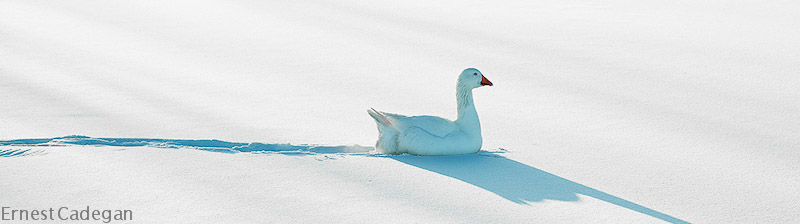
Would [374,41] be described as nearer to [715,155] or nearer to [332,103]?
[332,103]

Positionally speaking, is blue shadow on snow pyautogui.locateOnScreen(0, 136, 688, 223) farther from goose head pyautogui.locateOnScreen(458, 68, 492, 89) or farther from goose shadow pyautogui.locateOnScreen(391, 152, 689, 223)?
goose head pyautogui.locateOnScreen(458, 68, 492, 89)

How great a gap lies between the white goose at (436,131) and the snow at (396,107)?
0.08 metres

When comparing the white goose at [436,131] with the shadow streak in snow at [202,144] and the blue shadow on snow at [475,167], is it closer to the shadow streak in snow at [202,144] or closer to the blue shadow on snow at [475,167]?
the blue shadow on snow at [475,167]

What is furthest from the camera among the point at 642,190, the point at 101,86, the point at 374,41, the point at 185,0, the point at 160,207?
the point at 185,0

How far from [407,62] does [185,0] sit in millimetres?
4133

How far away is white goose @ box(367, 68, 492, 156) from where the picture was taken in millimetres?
Result: 4738

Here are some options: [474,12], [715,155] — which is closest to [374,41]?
[474,12]

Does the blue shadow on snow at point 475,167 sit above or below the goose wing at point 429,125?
below

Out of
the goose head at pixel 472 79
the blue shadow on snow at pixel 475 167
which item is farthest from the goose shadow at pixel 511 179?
the goose head at pixel 472 79

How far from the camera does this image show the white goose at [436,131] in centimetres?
474

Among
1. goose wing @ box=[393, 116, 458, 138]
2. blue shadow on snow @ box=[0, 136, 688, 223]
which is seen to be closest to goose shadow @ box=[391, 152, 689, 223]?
blue shadow on snow @ box=[0, 136, 688, 223]

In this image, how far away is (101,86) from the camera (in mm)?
6852

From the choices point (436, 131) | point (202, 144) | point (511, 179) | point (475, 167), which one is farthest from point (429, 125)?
point (202, 144)

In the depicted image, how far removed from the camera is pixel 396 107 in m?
6.27
